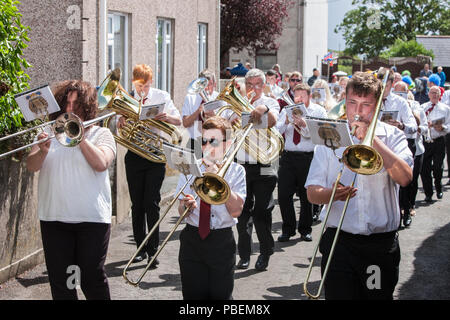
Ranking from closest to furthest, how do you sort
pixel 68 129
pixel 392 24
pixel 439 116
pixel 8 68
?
pixel 68 129 → pixel 8 68 → pixel 439 116 → pixel 392 24

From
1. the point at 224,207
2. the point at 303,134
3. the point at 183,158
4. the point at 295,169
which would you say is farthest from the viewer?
the point at 295,169

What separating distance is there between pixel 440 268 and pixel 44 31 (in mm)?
6324

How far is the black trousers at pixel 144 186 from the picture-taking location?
757cm

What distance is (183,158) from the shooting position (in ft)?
14.3

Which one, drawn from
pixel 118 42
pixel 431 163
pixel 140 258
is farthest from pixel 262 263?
pixel 118 42

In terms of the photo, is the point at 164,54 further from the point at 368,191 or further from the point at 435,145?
the point at 368,191

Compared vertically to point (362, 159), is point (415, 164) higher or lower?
lower

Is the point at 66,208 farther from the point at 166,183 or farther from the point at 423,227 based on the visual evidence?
the point at 166,183

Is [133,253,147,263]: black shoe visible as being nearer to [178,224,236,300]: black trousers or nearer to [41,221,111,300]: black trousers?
[41,221,111,300]: black trousers

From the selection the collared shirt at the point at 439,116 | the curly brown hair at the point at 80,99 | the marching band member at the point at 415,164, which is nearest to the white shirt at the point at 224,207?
the curly brown hair at the point at 80,99

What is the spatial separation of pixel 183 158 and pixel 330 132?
2.83 feet

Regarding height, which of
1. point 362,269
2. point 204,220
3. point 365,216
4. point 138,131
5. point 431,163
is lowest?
point 431,163
